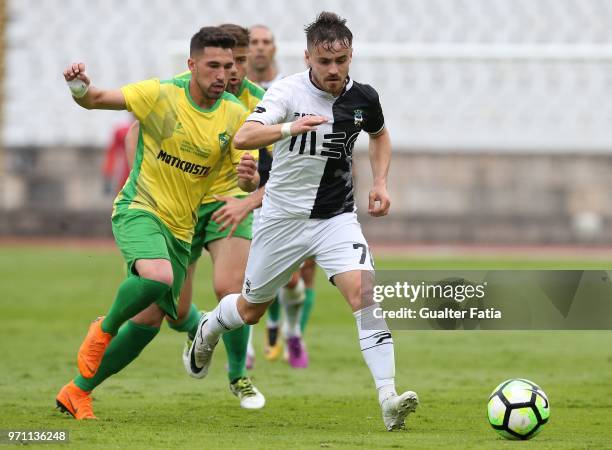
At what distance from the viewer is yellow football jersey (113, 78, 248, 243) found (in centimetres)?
753

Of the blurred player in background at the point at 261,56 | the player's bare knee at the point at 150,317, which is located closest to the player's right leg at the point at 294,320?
the blurred player in background at the point at 261,56

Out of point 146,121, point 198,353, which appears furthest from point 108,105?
point 198,353

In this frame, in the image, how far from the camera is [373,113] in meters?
7.20

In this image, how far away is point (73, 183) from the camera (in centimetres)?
2536

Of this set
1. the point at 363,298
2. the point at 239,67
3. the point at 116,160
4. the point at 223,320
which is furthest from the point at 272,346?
the point at 116,160

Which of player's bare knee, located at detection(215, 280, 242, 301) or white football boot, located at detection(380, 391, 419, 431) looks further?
player's bare knee, located at detection(215, 280, 242, 301)

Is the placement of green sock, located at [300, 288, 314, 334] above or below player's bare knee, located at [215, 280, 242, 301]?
below

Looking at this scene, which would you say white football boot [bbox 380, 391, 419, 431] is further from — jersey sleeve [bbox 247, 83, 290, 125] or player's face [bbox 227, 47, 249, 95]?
player's face [bbox 227, 47, 249, 95]

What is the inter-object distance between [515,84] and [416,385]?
1657cm

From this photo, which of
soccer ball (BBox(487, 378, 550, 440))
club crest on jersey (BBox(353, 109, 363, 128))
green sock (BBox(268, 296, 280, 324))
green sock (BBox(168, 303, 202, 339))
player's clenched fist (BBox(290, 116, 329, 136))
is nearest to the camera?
player's clenched fist (BBox(290, 116, 329, 136))

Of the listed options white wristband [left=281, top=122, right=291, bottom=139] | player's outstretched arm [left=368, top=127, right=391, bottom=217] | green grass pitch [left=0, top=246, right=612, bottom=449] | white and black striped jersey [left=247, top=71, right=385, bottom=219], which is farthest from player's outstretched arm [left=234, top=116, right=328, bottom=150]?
green grass pitch [left=0, top=246, right=612, bottom=449]

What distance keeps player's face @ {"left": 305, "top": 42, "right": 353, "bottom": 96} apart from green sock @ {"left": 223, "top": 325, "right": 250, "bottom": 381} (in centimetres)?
205

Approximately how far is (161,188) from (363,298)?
1.51 metres

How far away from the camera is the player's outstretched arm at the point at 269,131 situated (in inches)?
253
